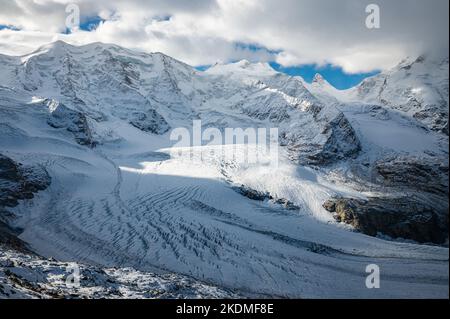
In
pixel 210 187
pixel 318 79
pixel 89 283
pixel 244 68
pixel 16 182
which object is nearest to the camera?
pixel 89 283

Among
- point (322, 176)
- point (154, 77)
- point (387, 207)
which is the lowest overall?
point (387, 207)

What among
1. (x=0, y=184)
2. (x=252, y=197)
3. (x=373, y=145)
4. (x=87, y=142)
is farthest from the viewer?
(x=373, y=145)

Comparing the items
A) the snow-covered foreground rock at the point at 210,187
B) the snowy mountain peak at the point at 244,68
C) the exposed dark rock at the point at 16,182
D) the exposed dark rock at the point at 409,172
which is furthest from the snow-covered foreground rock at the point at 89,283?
the snowy mountain peak at the point at 244,68

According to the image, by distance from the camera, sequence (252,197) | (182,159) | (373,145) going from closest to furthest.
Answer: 1. (252,197)
2. (182,159)
3. (373,145)

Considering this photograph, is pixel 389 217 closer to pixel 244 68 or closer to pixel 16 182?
pixel 16 182

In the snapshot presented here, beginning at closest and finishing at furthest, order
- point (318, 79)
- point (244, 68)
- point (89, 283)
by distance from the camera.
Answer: point (89, 283) → point (244, 68) → point (318, 79)

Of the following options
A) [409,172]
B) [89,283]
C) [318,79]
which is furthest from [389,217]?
[318,79]

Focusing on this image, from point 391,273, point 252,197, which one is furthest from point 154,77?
point 391,273
